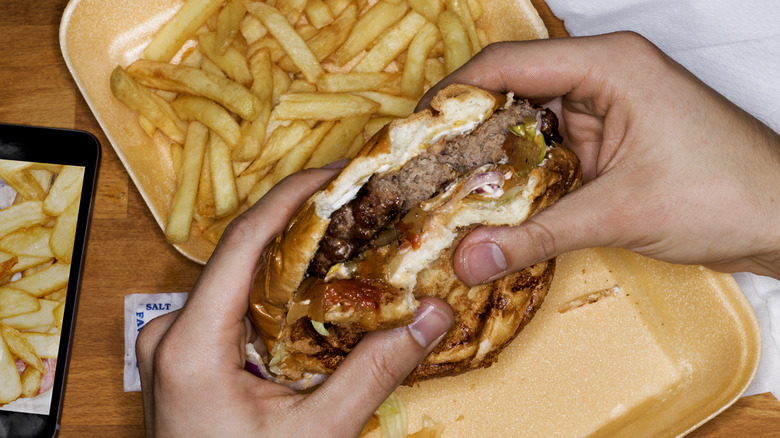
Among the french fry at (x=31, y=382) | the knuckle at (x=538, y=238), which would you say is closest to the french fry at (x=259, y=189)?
the knuckle at (x=538, y=238)

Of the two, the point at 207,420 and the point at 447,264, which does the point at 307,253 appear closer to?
the point at 447,264

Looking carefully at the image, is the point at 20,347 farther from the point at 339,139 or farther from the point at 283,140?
the point at 339,139

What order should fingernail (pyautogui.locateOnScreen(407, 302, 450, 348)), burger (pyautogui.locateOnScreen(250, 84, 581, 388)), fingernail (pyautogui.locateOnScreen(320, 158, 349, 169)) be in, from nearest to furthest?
burger (pyautogui.locateOnScreen(250, 84, 581, 388)) → fingernail (pyautogui.locateOnScreen(407, 302, 450, 348)) → fingernail (pyautogui.locateOnScreen(320, 158, 349, 169))

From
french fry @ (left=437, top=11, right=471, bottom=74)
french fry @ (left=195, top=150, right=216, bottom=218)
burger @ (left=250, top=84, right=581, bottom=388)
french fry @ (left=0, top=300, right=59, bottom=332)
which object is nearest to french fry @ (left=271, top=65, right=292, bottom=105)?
french fry @ (left=195, top=150, right=216, bottom=218)

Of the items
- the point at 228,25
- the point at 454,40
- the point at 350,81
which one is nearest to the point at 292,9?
the point at 228,25

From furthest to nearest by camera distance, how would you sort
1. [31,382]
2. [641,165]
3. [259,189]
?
[31,382] → [259,189] → [641,165]

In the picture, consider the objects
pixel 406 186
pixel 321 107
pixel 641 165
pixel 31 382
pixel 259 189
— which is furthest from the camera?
pixel 31 382

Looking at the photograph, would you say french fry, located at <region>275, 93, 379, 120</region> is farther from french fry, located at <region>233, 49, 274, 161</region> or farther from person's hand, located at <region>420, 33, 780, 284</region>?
person's hand, located at <region>420, 33, 780, 284</region>
